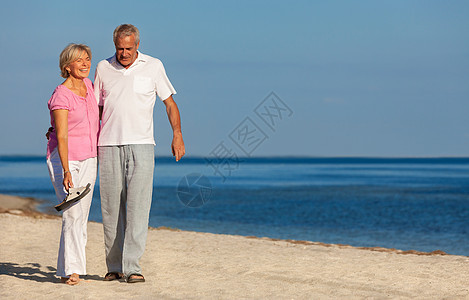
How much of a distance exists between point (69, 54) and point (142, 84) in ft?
2.06

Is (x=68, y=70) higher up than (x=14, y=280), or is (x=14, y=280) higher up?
(x=68, y=70)

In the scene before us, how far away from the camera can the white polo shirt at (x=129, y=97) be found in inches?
194

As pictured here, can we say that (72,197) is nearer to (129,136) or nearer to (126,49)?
(129,136)

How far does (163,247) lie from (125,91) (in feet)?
10.2

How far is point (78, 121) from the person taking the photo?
487cm

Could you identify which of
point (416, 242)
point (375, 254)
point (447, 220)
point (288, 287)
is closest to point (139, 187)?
point (288, 287)

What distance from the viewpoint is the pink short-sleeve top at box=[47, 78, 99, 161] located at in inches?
190

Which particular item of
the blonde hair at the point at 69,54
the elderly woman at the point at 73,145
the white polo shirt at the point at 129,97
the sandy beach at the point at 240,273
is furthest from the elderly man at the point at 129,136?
the sandy beach at the point at 240,273

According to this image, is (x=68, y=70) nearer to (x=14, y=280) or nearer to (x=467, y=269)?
(x=14, y=280)

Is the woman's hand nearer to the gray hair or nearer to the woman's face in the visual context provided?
the woman's face

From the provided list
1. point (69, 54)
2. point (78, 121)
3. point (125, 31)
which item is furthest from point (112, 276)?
point (125, 31)

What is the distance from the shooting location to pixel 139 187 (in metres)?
4.99

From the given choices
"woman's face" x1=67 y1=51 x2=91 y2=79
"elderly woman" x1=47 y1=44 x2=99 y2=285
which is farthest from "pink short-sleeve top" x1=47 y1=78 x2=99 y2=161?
"woman's face" x1=67 y1=51 x2=91 y2=79

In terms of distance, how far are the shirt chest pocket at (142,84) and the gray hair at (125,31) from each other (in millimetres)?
295
